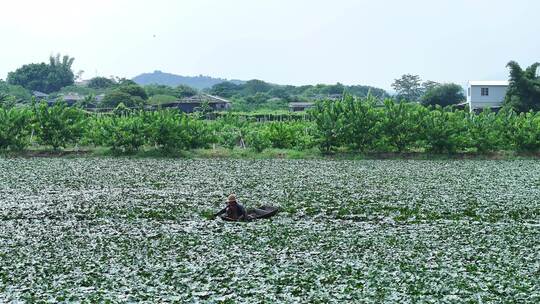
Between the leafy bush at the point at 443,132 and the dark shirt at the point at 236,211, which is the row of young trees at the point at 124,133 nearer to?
the leafy bush at the point at 443,132

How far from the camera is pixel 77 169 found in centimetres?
2822

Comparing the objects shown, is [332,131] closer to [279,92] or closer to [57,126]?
[57,126]

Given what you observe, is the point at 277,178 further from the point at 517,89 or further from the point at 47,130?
the point at 517,89

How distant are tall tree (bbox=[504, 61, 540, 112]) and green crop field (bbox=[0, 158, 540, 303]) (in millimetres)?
30914

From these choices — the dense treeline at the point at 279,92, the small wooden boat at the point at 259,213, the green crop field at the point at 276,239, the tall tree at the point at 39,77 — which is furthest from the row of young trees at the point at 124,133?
the tall tree at the point at 39,77

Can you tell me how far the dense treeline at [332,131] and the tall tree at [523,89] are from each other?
19.3 metres

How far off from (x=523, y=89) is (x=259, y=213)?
43676 millimetres

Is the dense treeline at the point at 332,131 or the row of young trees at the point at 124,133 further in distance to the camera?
the row of young trees at the point at 124,133

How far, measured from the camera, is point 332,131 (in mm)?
34469

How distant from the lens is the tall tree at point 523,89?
177ft

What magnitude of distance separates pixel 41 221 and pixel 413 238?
28.6 feet

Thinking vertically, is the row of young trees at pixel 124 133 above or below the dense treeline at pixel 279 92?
below

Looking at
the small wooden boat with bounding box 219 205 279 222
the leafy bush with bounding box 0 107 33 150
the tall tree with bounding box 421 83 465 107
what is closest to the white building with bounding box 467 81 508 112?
the tall tree with bounding box 421 83 465 107

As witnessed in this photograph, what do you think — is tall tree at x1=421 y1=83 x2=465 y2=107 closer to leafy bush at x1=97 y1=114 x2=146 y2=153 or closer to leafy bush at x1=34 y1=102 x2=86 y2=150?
leafy bush at x1=97 y1=114 x2=146 y2=153
